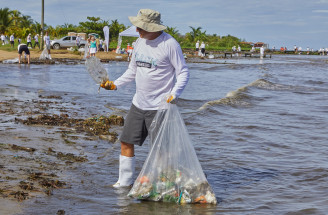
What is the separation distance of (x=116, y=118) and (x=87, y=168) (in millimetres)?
3096

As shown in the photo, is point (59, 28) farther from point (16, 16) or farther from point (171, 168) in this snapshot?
point (171, 168)

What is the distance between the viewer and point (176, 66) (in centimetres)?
407

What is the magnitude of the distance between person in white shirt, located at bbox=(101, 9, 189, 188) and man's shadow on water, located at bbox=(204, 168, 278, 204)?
3.97ft

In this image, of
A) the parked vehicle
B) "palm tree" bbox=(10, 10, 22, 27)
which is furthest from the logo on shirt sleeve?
"palm tree" bbox=(10, 10, 22, 27)

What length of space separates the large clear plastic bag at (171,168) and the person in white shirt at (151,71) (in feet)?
0.47

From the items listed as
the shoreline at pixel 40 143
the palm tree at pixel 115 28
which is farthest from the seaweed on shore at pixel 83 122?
the palm tree at pixel 115 28

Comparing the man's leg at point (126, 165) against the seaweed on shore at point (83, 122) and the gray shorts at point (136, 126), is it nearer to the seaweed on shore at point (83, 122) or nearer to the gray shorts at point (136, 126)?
the gray shorts at point (136, 126)

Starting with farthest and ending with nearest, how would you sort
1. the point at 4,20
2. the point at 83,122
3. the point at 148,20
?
the point at 4,20
the point at 83,122
the point at 148,20

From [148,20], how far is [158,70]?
1.57ft

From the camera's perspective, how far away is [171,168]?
407 centimetres

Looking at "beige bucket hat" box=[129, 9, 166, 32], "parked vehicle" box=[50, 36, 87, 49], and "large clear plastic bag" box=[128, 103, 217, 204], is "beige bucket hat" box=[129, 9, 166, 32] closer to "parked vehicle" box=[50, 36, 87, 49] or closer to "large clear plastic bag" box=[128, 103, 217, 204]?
"large clear plastic bag" box=[128, 103, 217, 204]

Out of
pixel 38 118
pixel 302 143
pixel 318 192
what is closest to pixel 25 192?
pixel 318 192

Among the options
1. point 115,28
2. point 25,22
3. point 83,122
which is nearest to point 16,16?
point 25,22

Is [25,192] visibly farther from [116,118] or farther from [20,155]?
[116,118]
